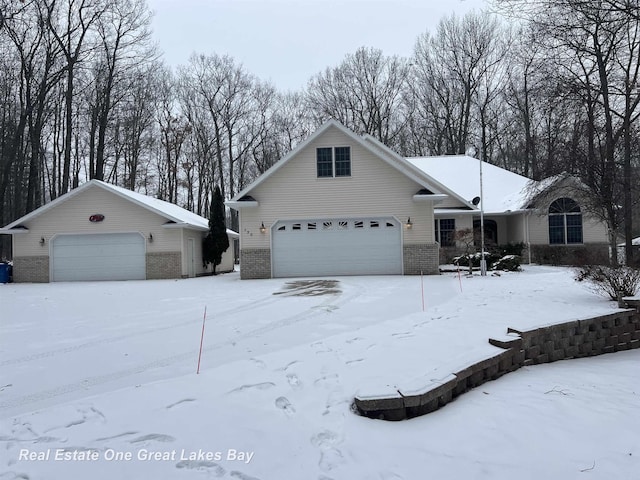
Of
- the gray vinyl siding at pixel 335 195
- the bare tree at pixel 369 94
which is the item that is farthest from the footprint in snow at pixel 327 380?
the bare tree at pixel 369 94

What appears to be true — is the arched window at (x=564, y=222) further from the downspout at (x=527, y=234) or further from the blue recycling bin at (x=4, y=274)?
the blue recycling bin at (x=4, y=274)

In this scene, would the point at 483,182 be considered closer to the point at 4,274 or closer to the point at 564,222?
the point at 564,222

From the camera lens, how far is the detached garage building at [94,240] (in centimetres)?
1869

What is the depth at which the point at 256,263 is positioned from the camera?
55.2ft

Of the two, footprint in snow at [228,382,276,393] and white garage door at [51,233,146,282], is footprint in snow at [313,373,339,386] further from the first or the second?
white garage door at [51,233,146,282]

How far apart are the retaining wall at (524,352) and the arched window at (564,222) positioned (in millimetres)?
14981

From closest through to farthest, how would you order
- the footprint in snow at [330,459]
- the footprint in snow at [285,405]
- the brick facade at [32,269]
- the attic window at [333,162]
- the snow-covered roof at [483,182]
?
the footprint in snow at [330,459] → the footprint in snow at [285,405] → the attic window at [333,162] → the brick facade at [32,269] → the snow-covered roof at [483,182]

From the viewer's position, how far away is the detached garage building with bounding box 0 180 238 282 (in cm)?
1869

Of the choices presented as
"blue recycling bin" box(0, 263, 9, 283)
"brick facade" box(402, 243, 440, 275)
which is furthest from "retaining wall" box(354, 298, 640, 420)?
"blue recycling bin" box(0, 263, 9, 283)

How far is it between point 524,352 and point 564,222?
18.4 meters

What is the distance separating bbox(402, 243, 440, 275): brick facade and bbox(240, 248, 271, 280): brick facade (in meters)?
5.51

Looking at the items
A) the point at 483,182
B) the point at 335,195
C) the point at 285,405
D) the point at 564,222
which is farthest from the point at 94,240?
the point at 564,222

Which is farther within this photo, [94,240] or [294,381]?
[94,240]

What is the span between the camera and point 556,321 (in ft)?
22.7
